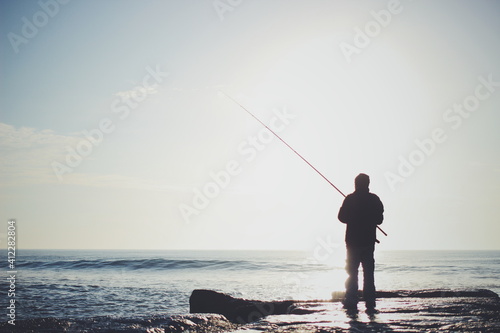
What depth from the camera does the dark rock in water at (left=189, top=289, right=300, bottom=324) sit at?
18.8 ft

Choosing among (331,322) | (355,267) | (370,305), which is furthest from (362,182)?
(331,322)

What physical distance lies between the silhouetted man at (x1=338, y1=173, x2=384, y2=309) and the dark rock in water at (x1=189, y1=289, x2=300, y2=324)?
1.09 m

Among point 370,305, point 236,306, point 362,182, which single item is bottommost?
point 236,306

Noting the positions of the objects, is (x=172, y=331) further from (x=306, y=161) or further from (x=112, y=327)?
(x=306, y=161)

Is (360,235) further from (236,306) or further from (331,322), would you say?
(236,306)

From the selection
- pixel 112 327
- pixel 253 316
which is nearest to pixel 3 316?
pixel 112 327

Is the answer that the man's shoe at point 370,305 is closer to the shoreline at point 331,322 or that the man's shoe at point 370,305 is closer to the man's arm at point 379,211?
the shoreline at point 331,322

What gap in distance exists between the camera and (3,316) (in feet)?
27.7

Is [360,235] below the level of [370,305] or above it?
above

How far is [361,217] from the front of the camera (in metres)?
5.34

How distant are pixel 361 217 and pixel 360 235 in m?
0.26

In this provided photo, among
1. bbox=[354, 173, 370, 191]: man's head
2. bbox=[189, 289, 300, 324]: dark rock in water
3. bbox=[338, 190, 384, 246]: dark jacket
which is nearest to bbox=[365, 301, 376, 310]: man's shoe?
bbox=[338, 190, 384, 246]: dark jacket

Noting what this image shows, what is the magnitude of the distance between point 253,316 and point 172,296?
23.4 ft

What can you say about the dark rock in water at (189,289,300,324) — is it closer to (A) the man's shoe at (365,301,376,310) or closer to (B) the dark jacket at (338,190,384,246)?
(A) the man's shoe at (365,301,376,310)
